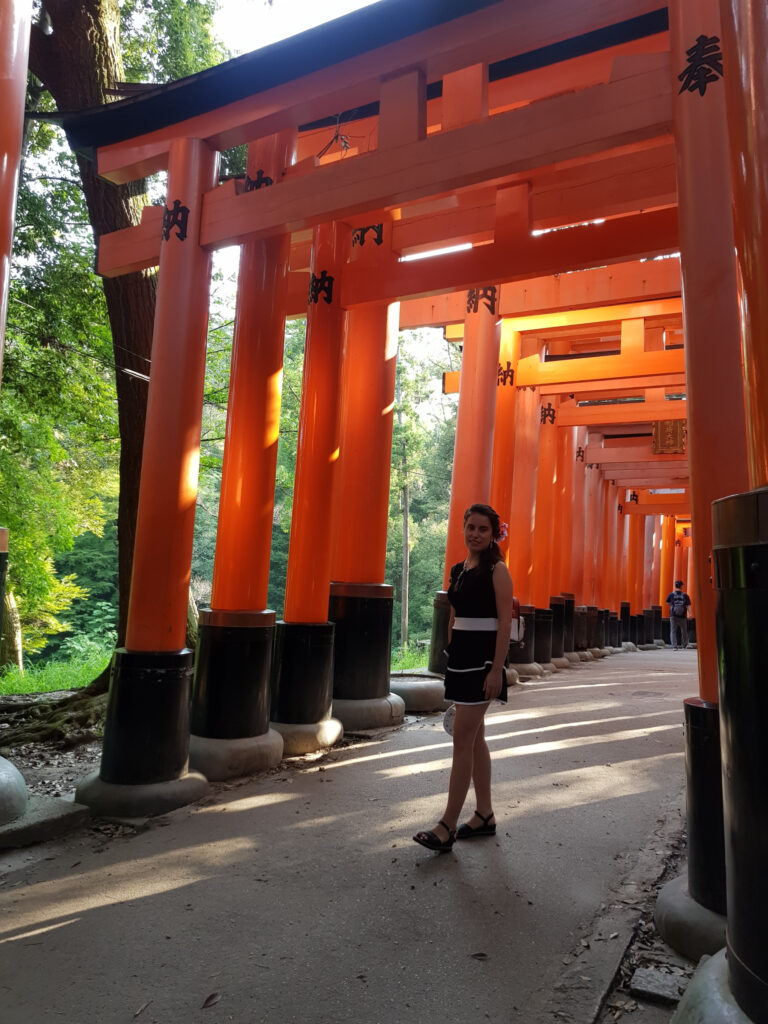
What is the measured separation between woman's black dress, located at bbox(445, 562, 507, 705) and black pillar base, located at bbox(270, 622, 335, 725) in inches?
87.7

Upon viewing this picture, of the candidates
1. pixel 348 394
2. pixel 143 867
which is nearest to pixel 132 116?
pixel 348 394

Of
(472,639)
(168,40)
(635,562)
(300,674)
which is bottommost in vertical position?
(300,674)

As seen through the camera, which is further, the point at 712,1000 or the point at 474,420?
the point at 474,420

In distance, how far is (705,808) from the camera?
105 inches

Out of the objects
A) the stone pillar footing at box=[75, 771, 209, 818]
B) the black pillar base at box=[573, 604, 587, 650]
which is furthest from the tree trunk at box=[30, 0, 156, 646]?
the black pillar base at box=[573, 604, 587, 650]

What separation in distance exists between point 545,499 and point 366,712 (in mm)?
7331

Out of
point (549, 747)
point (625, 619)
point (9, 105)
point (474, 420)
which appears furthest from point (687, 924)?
point (625, 619)

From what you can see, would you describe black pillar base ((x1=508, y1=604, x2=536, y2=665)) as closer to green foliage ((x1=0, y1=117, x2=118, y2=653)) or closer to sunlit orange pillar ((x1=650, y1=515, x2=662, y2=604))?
A: green foliage ((x1=0, y1=117, x2=118, y2=653))

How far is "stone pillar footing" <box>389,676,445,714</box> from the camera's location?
24.1 ft

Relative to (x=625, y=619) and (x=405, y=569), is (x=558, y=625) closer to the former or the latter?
(x=625, y=619)

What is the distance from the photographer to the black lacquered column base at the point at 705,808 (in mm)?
2594

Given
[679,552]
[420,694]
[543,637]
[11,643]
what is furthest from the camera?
[679,552]

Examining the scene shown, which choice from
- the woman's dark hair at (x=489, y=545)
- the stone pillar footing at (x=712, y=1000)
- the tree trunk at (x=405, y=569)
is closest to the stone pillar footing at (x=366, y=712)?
the woman's dark hair at (x=489, y=545)

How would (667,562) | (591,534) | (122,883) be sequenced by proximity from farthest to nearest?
(667,562) < (591,534) < (122,883)
